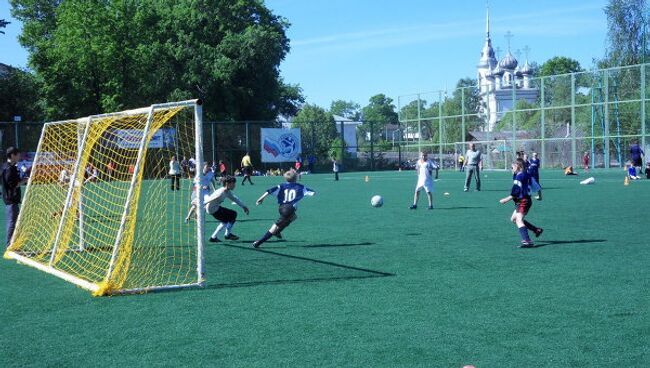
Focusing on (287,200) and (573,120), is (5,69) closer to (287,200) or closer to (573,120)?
(573,120)

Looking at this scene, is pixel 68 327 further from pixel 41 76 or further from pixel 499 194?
pixel 41 76

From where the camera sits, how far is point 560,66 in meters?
98.9

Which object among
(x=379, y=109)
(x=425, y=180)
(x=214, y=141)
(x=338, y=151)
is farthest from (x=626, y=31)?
(x=379, y=109)

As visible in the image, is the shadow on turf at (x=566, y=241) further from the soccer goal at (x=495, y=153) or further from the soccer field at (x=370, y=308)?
the soccer goal at (x=495, y=153)

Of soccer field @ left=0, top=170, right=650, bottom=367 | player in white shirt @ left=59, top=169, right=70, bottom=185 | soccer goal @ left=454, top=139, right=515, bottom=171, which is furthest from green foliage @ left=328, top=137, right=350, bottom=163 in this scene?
soccer field @ left=0, top=170, right=650, bottom=367

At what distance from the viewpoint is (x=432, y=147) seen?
51094 mm

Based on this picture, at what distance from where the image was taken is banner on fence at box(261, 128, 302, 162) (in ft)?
162

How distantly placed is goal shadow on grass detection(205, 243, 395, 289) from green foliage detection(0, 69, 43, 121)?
45.8 m

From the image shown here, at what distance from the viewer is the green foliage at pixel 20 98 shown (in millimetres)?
51688

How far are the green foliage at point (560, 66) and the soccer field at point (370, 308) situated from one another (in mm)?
91138

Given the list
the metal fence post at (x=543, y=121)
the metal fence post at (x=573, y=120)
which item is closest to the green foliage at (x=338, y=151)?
the metal fence post at (x=543, y=121)

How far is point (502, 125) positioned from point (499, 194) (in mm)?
25108

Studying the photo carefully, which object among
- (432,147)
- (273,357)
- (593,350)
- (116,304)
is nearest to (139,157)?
(116,304)

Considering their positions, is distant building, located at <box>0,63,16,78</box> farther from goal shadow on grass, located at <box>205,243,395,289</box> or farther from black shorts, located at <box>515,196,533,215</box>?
black shorts, located at <box>515,196,533,215</box>
